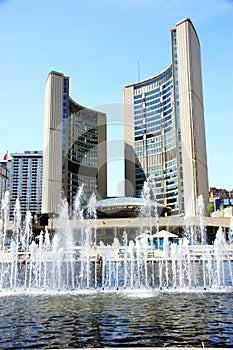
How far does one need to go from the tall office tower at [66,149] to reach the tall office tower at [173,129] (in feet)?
36.7

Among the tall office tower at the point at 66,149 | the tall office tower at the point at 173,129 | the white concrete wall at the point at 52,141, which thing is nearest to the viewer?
the tall office tower at the point at 173,129

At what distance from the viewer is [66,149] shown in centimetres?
8888

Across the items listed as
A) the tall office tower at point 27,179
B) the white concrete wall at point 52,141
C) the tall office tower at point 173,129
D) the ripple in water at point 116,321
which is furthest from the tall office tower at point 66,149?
the ripple in water at point 116,321

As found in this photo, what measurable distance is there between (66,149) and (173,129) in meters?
28.2

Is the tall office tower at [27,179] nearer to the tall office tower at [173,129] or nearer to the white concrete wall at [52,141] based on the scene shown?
the tall office tower at [173,129]

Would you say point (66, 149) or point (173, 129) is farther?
point (66, 149)

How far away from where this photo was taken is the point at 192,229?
60344 mm

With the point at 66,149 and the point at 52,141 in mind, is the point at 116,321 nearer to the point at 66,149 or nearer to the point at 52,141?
the point at 52,141

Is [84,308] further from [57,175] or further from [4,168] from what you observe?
[4,168]

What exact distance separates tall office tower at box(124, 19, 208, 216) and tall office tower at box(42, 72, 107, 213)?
11.2m

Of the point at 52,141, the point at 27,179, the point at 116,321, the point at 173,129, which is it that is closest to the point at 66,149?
the point at 52,141

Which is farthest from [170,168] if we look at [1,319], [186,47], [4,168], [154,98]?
[1,319]

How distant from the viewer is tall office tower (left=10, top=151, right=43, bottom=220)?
447ft

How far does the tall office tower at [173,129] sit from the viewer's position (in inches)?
3004
